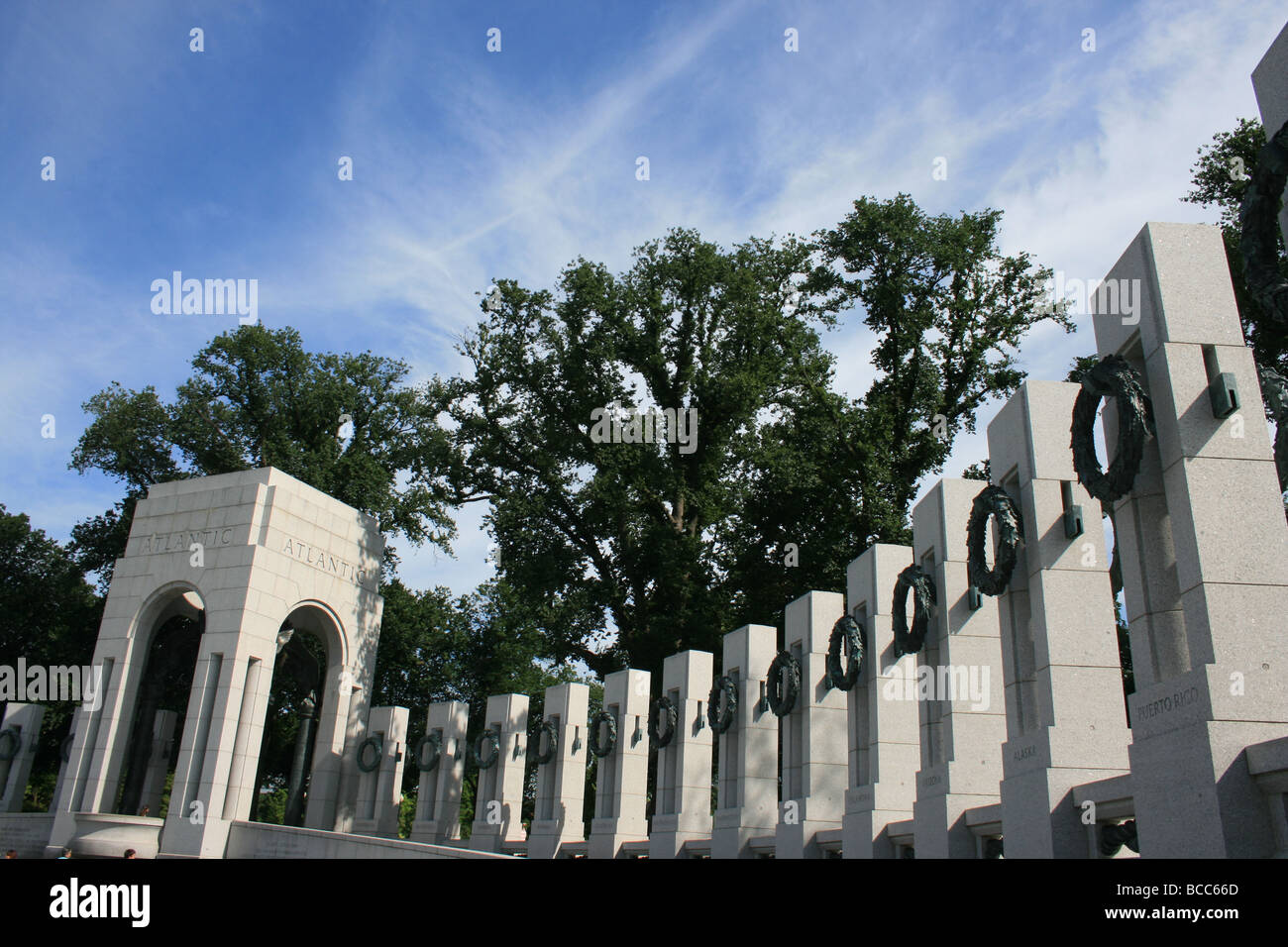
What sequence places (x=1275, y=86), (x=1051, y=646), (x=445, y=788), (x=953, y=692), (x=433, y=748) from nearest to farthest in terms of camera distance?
(x=1275, y=86)
(x=1051, y=646)
(x=953, y=692)
(x=445, y=788)
(x=433, y=748)

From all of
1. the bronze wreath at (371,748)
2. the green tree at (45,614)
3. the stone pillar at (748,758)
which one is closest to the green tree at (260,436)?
the green tree at (45,614)

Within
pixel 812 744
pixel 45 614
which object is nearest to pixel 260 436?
pixel 45 614

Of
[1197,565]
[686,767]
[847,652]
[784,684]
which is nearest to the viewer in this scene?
[1197,565]

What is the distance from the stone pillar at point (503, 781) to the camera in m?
27.3

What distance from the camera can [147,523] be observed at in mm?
29844

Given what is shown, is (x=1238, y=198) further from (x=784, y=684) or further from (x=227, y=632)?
(x=227, y=632)

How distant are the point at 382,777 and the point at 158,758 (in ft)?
29.6

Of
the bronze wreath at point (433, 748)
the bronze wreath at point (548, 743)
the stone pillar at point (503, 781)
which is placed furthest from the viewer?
the bronze wreath at point (433, 748)

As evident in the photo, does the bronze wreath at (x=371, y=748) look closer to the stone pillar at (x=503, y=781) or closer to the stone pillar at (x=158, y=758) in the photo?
the stone pillar at (x=503, y=781)

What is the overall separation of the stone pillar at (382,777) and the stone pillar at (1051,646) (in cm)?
2195

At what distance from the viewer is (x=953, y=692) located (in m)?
14.2

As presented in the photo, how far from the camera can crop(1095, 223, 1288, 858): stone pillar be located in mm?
8227
